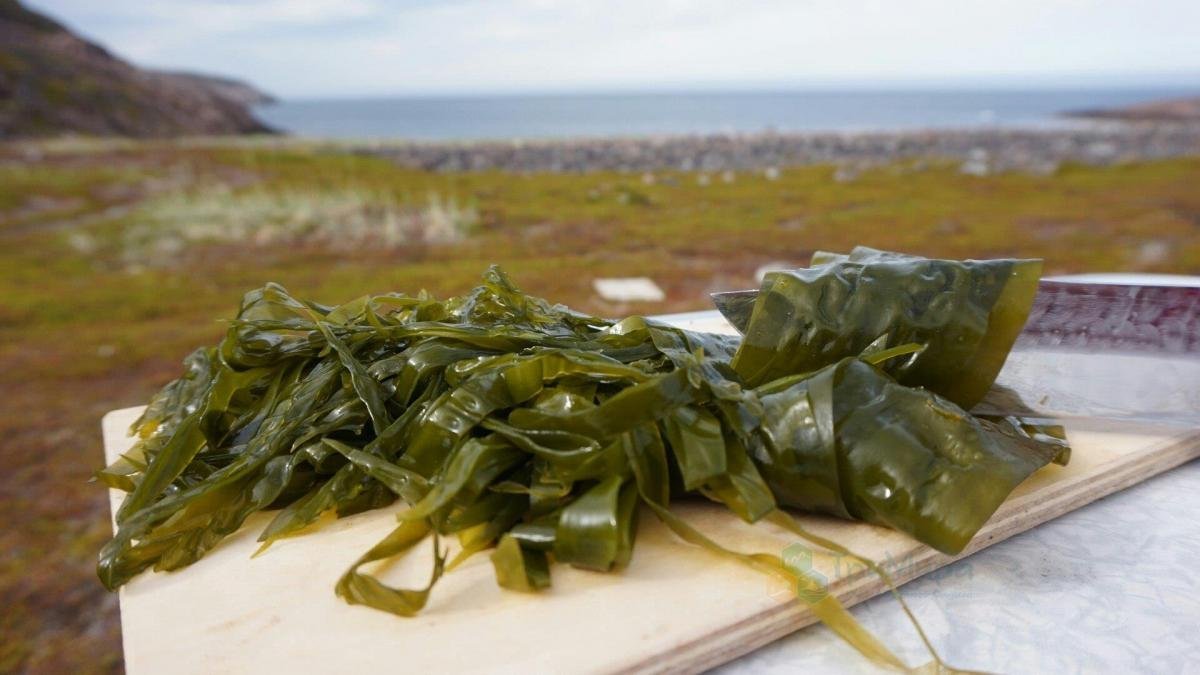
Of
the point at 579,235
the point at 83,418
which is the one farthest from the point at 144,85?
the point at 83,418

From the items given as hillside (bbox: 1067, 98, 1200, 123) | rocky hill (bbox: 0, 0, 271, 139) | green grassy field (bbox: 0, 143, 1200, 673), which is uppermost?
rocky hill (bbox: 0, 0, 271, 139)

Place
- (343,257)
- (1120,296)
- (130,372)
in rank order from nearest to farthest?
(1120,296)
(130,372)
(343,257)

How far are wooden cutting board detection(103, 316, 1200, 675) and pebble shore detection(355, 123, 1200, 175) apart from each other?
6052mm

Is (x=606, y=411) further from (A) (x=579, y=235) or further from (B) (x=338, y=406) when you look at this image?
(A) (x=579, y=235)

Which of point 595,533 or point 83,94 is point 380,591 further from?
point 83,94

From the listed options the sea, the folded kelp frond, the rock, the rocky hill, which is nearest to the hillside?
the sea

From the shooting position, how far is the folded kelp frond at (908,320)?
1080 millimetres

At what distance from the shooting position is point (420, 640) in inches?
29.0

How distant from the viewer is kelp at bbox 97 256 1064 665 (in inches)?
33.6

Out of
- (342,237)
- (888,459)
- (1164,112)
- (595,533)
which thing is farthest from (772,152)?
(1164,112)

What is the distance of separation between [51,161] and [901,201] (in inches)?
310

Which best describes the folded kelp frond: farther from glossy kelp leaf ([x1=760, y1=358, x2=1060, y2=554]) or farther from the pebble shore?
the pebble shore

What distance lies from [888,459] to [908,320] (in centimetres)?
27

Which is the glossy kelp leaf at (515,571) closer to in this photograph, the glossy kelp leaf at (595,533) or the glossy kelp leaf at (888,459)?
the glossy kelp leaf at (595,533)
